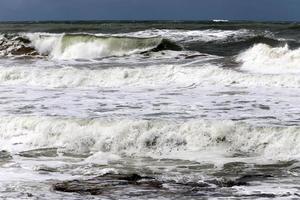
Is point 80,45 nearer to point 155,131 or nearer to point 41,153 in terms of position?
point 155,131

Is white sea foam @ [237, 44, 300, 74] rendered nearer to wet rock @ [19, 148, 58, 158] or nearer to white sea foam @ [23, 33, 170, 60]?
white sea foam @ [23, 33, 170, 60]

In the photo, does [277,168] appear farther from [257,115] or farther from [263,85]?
[263,85]

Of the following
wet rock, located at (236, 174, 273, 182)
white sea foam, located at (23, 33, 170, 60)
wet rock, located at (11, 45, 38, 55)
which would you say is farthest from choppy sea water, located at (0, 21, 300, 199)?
wet rock, located at (11, 45, 38, 55)

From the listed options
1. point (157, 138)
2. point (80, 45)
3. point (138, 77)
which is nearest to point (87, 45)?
point (80, 45)

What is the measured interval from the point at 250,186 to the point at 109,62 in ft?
60.1

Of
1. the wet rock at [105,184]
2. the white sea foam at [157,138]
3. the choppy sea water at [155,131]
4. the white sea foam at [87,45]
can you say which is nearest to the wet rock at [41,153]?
the choppy sea water at [155,131]

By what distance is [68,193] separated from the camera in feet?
26.6

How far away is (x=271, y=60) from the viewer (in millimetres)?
22266

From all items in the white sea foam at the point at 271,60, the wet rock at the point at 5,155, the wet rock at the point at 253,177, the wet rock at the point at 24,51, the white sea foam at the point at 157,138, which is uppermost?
the wet rock at the point at 24,51

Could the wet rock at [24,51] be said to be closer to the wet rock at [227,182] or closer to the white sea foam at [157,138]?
the white sea foam at [157,138]

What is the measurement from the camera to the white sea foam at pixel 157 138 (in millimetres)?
10812

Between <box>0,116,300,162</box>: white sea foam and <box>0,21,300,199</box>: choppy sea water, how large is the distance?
0.02 metres

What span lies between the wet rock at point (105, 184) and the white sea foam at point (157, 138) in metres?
1.71

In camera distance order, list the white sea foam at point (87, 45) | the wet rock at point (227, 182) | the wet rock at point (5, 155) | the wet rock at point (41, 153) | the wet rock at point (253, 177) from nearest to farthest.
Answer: the wet rock at point (227, 182), the wet rock at point (253, 177), the wet rock at point (5, 155), the wet rock at point (41, 153), the white sea foam at point (87, 45)
